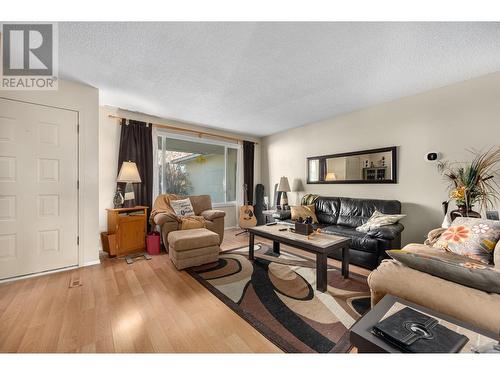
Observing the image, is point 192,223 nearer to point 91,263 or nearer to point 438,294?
point 91,263

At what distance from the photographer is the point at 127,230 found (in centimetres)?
306

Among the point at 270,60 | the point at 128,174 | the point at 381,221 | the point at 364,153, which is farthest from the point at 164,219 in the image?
the point at 364,153

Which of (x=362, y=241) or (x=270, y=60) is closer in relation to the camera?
(x=270, y=60)

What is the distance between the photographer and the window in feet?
13.4

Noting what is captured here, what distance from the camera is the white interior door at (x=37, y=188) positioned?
2.23 meters

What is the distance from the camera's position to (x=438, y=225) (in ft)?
9.10

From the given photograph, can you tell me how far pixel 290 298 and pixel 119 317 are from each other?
147 cm

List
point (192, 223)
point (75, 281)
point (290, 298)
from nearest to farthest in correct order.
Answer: point (290, 298) < point (75, 281) < point (192, 223)

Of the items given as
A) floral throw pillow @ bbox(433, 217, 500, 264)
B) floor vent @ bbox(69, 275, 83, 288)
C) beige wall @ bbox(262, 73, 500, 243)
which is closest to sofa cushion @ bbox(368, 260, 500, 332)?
floral throw pillow @ bbox(433, 217, 500, 264)

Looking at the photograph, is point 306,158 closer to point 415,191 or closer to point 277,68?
point 415,191

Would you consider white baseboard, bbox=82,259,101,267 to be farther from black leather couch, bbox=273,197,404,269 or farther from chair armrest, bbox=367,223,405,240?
chair armrest, bbox=367,223,405,240

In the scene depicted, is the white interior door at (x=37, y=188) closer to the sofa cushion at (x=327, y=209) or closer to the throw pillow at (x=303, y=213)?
the throw pillow at (x=303, y=213)
